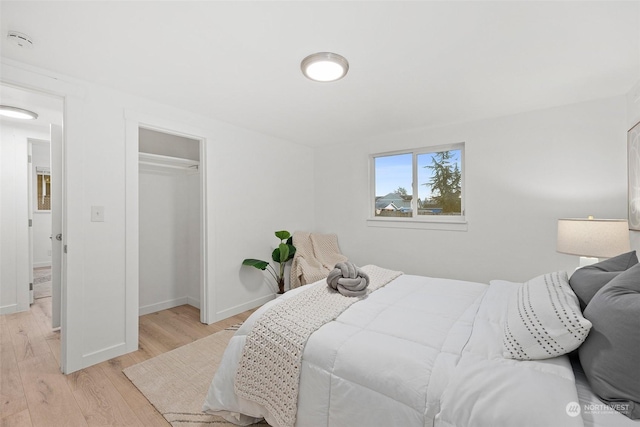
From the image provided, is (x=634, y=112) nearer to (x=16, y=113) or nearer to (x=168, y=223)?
(x=168, y=223)

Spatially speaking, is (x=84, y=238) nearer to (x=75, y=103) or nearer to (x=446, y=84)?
(x=75, y=103)

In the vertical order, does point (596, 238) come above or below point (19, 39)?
below

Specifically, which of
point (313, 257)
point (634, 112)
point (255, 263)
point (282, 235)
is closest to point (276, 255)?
point (282, 235)

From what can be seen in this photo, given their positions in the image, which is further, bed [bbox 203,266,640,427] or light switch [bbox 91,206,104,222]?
light switch [bbox 91,206,104,222]

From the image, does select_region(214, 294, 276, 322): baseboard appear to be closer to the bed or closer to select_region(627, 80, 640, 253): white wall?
the bed

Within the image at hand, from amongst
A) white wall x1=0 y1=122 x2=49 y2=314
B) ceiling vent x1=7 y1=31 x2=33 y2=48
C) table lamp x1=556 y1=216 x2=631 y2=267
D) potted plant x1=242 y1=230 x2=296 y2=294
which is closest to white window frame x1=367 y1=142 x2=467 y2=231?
table lamp x1=556 y1=216 x2=631 y2=267

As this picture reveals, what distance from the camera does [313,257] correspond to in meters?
3.93

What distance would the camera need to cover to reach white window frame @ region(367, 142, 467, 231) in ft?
11.0

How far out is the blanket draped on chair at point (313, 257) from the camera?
11.8 ft

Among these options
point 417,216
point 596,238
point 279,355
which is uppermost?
point 417,216

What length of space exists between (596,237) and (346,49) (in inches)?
91.6

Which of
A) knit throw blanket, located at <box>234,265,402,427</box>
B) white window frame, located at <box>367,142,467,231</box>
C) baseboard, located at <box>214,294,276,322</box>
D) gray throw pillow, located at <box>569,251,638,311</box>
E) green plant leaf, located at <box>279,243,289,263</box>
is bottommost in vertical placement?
baseboard, located at <box>214,294,276,322</box>

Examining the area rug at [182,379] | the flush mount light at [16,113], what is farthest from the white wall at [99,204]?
the flush mount light at [16,113]

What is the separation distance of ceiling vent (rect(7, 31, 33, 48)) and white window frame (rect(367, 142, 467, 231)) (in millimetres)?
3406
